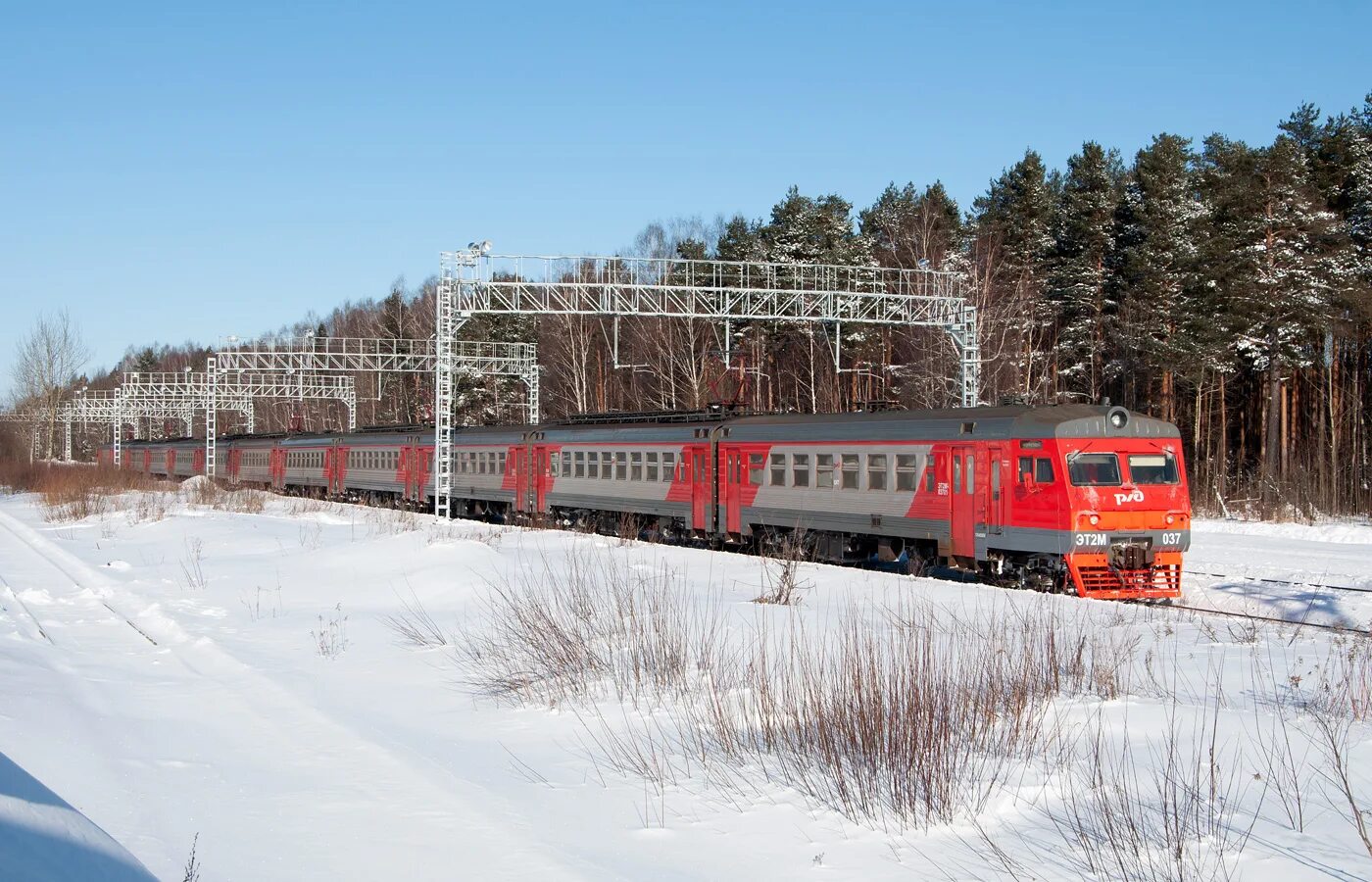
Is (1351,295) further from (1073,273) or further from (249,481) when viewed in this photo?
(249,481)

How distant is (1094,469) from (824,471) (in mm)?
5769

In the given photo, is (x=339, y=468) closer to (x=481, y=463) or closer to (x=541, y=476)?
(x=481, y=463)

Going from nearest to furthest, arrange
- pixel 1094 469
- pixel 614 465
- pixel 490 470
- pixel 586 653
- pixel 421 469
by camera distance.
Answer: pixel 586 653 < pixel 1094 469 < pixel 614 465 < pixel 490 470 < pixel 421 469

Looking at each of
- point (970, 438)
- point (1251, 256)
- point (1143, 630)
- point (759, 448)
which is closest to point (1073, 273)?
point (1251, 256)

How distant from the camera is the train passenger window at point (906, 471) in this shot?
20.6m

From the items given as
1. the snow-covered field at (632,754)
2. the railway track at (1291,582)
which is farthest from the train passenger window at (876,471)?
the railway track at (1291,582)

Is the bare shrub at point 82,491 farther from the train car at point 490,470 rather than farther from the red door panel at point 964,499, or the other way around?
the red door panel at point 964,499

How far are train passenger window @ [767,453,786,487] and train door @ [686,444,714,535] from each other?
229 centimetres

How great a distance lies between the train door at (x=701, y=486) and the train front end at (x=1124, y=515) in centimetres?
981

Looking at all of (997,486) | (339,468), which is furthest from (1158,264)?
(339,468)

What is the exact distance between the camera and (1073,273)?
50.4m

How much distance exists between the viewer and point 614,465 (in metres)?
30.2

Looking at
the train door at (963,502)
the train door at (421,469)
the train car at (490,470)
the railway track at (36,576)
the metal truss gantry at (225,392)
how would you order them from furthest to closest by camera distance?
the metal truss gantry at (225,392)
the train door at (421,469)
the train car at (490,470)
the train door at (963,502)
the railway track at (36,576)

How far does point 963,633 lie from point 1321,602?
9.52 metres
